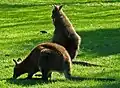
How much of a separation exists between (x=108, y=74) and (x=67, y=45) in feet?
5.18

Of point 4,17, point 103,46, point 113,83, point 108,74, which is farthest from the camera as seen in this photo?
point 4,17

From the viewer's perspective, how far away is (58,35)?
44.1 feet

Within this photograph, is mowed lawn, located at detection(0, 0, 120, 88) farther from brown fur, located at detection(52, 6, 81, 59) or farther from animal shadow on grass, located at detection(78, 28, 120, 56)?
brown fur, located at detection(52, 6, 81, 59)

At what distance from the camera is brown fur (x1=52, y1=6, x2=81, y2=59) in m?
13.2

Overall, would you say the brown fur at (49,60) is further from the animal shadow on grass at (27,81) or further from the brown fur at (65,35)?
the brown fur at (65,35)

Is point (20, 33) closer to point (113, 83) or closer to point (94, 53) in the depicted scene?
point (94, 53)

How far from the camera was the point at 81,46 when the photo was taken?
18.1 m

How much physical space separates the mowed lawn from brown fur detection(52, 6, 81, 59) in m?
0.59

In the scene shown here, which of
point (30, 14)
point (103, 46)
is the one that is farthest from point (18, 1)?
point (103, 46)

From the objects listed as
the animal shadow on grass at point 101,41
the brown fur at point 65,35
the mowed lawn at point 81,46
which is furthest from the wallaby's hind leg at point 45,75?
the animal shadow on grass at point 101,41

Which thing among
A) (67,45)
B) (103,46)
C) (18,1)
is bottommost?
(18,1)

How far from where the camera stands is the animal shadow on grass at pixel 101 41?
16.7 m

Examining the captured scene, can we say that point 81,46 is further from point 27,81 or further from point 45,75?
point 45,75

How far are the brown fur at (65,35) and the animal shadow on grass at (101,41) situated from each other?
2.93 m
